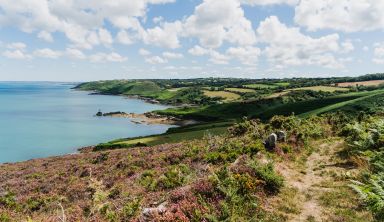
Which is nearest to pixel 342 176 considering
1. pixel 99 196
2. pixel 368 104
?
pixel 99 196

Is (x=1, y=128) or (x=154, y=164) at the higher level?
(x=154, y=164)

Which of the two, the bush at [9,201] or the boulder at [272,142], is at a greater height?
the boulder at [272,142]

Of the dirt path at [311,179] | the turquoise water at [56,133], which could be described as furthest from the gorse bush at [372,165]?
the turquoise water at [56,133]

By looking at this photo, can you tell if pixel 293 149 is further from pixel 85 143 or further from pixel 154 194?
pixel 85 143

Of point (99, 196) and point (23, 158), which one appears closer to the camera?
point (99, 196)

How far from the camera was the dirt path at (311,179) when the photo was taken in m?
12.6

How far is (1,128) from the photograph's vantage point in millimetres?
119625

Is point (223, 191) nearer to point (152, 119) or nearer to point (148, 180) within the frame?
point (148, 180)

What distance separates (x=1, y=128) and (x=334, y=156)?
124 meters

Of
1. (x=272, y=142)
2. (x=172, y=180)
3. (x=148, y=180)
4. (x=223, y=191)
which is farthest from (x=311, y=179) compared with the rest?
(x=148, y=180)

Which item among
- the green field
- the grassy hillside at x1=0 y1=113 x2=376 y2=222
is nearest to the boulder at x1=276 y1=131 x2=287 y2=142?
the grassy hillside at x1=0 y1=113 x2=376 y2=222

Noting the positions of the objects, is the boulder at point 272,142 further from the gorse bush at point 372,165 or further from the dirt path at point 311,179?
the gorse bush at point 372,165

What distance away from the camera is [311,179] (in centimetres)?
1709

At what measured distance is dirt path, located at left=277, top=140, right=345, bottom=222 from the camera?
12.6m
